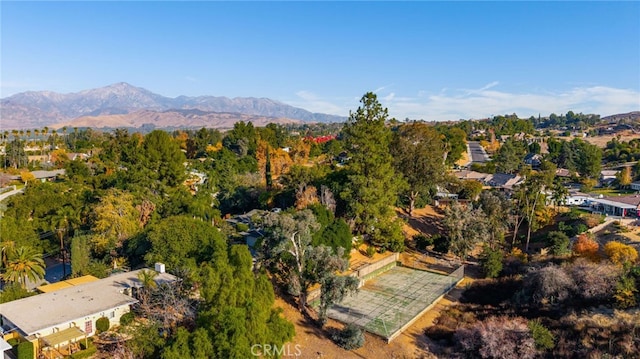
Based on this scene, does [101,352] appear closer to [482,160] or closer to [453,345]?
[453,345]

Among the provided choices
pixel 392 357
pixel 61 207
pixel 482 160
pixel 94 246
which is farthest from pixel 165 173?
pixel 482 160

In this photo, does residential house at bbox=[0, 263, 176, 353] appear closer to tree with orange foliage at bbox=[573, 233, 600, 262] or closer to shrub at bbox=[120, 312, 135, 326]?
shrub at bbox=[120, 312, 135, 326]

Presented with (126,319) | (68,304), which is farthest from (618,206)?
(68,304)

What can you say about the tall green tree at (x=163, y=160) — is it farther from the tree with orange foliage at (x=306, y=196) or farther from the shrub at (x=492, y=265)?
the shrub at (x=492, y=265)

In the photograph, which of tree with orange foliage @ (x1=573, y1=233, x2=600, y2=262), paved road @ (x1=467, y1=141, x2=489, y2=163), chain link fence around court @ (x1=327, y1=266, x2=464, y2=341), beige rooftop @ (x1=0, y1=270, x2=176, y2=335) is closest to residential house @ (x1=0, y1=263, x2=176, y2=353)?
beige rooftop @ (x1=0, y1=270, x2=176, y2=335)

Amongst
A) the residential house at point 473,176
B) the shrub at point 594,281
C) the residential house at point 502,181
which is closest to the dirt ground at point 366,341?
the shrub at point 594,281

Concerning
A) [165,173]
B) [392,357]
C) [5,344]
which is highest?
[165,173]

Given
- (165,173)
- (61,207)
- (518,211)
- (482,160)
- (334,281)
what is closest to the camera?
(334,281)
